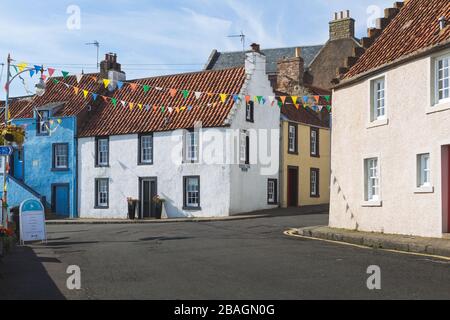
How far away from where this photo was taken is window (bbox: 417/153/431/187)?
17.0m

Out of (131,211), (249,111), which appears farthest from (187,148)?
(131,211)

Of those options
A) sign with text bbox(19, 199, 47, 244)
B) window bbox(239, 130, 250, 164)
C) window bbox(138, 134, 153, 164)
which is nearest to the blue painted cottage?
window bbox(138, 134, 153, 164)

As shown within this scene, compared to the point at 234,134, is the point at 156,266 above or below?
below

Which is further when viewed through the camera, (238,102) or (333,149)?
(238,102)

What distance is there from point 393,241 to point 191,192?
18226 mm

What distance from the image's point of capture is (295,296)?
8.41 metres

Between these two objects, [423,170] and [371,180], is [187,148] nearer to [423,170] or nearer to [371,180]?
[371,180]

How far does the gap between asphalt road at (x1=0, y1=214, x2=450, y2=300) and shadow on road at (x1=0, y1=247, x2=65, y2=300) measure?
1cm

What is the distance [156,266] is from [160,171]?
21.6m

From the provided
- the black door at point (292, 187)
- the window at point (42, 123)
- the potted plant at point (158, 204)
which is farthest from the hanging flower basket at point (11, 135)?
the black door at point (292, 187)

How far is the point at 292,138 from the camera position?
3653 cm

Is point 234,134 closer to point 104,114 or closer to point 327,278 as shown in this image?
point 104,114

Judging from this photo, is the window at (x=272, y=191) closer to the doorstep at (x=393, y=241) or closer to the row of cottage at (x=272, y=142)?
the row of cottage at (x=272, y=142)

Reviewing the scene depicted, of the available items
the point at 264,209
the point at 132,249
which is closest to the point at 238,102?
the point at 264,209
